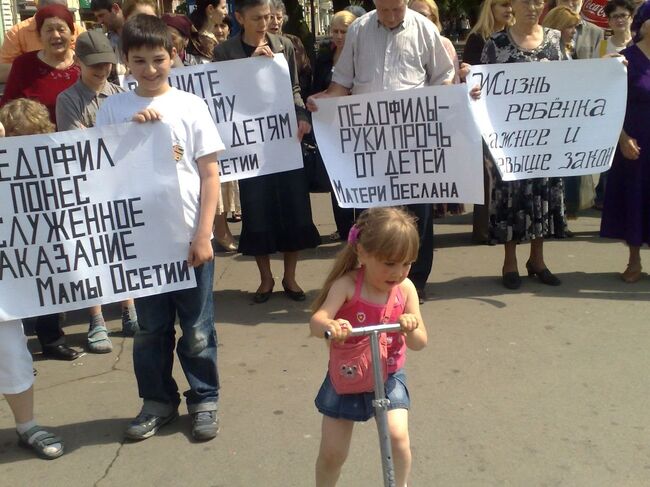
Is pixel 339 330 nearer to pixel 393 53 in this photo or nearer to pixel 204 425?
pixel 204 425

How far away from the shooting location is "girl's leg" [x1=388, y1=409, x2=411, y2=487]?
276cm

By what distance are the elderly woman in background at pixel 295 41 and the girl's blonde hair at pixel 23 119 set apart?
1932mm

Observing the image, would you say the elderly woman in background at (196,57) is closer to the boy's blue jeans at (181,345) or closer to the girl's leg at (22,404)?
the boy's blue jeans at (181,345)

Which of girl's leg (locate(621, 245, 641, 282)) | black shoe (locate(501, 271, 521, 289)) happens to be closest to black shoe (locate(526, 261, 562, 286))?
black shoe (locate(501, 271, 521, 289))

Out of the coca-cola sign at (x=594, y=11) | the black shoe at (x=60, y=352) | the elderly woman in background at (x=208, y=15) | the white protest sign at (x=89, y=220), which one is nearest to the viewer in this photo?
the white protest sign at (x=89, y=220)

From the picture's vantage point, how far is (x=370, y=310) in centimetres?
Result: 279

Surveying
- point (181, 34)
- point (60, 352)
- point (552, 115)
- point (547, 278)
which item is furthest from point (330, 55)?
point (60, 352)

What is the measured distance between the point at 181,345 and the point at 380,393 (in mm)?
1464

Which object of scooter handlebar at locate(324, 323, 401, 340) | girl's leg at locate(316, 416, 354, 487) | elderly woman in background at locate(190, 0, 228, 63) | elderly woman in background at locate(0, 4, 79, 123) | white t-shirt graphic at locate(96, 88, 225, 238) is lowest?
girl's leg at locate(316, 416, 354, 487)

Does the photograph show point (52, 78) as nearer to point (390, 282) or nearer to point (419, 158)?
point (419, 158)

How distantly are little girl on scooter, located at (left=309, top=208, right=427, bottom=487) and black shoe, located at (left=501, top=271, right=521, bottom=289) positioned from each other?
114 inches

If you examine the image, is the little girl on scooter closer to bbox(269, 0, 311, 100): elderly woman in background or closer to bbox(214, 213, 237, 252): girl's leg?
bbox(269, 0, 311, 100): elderly woman in background

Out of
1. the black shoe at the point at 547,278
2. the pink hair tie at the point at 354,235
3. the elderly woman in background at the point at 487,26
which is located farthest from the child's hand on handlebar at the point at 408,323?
the elderly woman in background at the point at 487,26

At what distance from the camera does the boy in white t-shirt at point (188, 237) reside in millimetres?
3477
